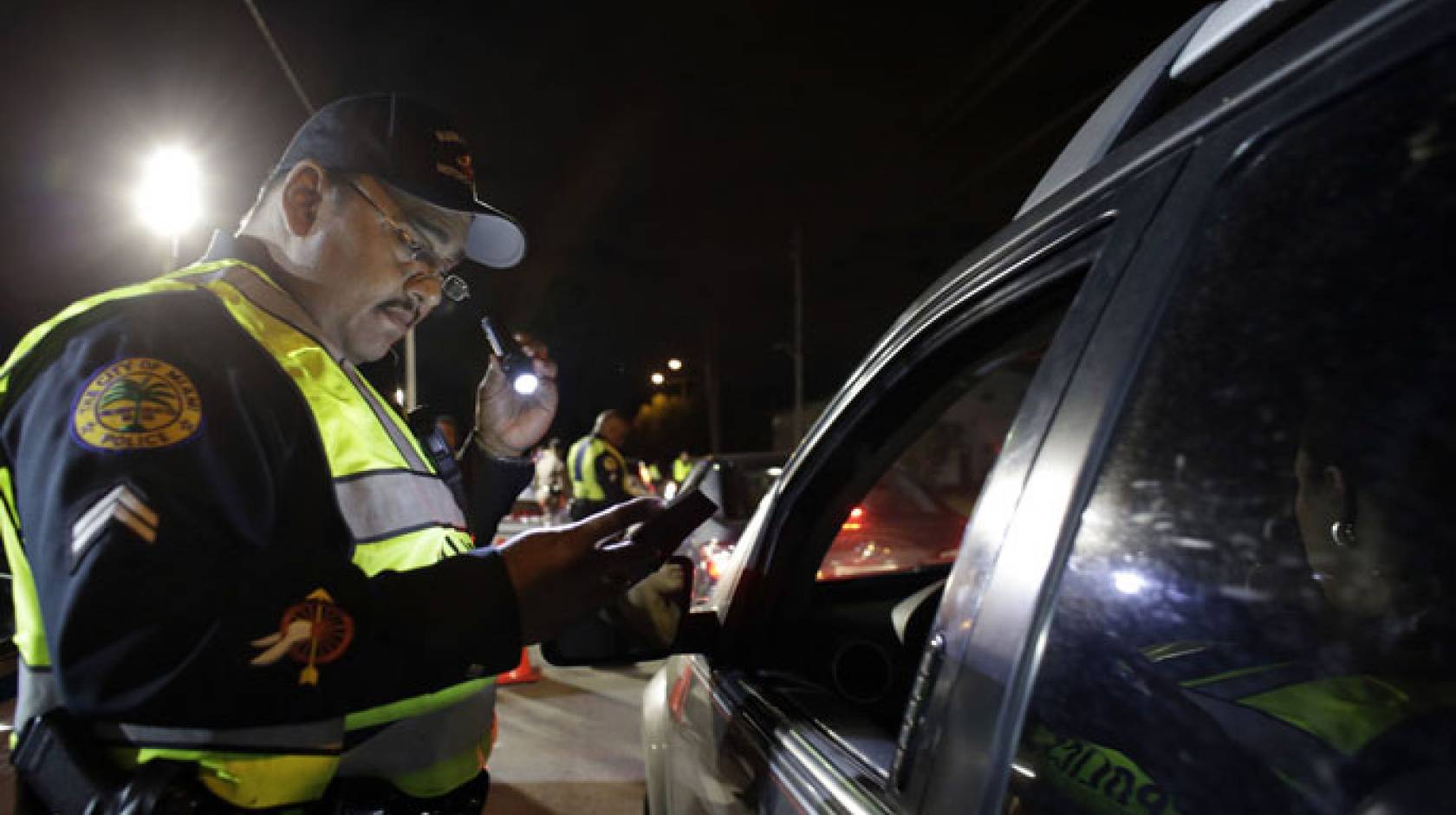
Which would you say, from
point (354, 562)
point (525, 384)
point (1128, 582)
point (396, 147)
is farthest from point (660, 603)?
point (1128, 582)

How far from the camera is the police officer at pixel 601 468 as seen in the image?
30.4ft

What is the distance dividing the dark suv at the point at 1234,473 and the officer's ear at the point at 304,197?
137 cm

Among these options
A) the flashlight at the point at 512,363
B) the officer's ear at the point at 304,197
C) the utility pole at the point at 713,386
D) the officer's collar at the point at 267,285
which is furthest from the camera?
the utility pole at the point at 713,386

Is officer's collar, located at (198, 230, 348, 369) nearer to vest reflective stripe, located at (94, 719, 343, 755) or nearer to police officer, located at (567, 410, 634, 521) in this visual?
vest reflective stripe, located at (94, 719, 343, 755)

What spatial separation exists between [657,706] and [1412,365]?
1.95 meters

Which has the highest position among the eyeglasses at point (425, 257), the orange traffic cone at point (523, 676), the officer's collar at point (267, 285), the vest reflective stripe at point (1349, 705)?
the eyeglasses at point (425, 257)

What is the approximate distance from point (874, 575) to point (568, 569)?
1.31 metres

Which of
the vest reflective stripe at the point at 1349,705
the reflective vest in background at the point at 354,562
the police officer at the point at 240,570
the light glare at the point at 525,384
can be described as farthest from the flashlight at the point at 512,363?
the vest reflective stripe at the point at 1349,705

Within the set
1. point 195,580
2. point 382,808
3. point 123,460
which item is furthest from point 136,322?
point 382,808

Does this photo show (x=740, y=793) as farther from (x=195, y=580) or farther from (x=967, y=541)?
(x=195, y=580)

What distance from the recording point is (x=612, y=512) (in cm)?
139

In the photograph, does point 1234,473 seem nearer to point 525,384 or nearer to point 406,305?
point 406,305

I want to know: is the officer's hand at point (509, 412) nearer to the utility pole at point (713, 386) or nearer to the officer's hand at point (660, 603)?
the officer's hand at point (660, 603)

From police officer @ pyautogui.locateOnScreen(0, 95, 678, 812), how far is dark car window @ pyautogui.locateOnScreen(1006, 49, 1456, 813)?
764mm
